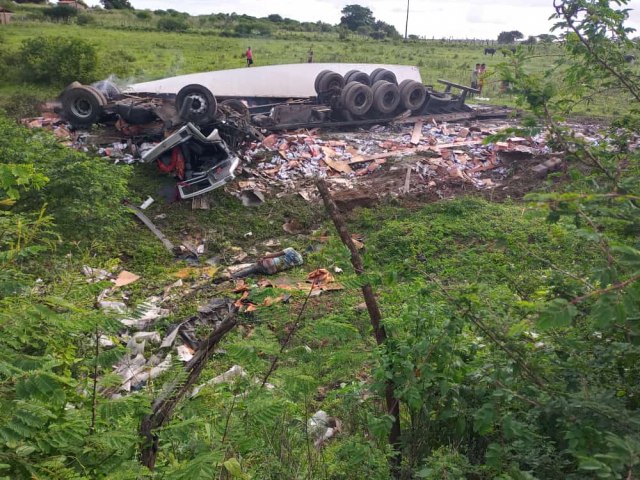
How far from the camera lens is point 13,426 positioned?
1719 millimetres

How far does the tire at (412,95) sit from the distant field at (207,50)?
295 centimetres

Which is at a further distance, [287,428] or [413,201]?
[413,201]

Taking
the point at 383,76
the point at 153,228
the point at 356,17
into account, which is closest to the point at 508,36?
the point at 356,17

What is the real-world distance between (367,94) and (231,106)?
12.2 feet

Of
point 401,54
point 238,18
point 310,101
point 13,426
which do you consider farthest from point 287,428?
point 238,18

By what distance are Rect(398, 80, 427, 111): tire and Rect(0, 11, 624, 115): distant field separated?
2.95 m

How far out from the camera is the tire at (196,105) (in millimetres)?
9508

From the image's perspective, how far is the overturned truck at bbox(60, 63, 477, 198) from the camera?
8898mm

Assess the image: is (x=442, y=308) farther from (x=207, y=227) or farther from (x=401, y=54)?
(x=401, y=54)

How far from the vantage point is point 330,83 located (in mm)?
13438

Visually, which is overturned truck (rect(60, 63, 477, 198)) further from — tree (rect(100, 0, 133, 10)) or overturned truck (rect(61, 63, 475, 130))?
tree (rect(100, 0, 133, 10))

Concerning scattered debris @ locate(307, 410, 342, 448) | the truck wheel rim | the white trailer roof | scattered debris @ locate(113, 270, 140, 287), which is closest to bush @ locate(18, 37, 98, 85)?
the white trailer roof

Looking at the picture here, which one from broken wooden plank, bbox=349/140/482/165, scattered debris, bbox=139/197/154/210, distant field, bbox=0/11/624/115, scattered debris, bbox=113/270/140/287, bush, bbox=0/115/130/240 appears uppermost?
distant field, bbox=0/11/624/115

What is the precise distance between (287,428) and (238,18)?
36.5 metres
